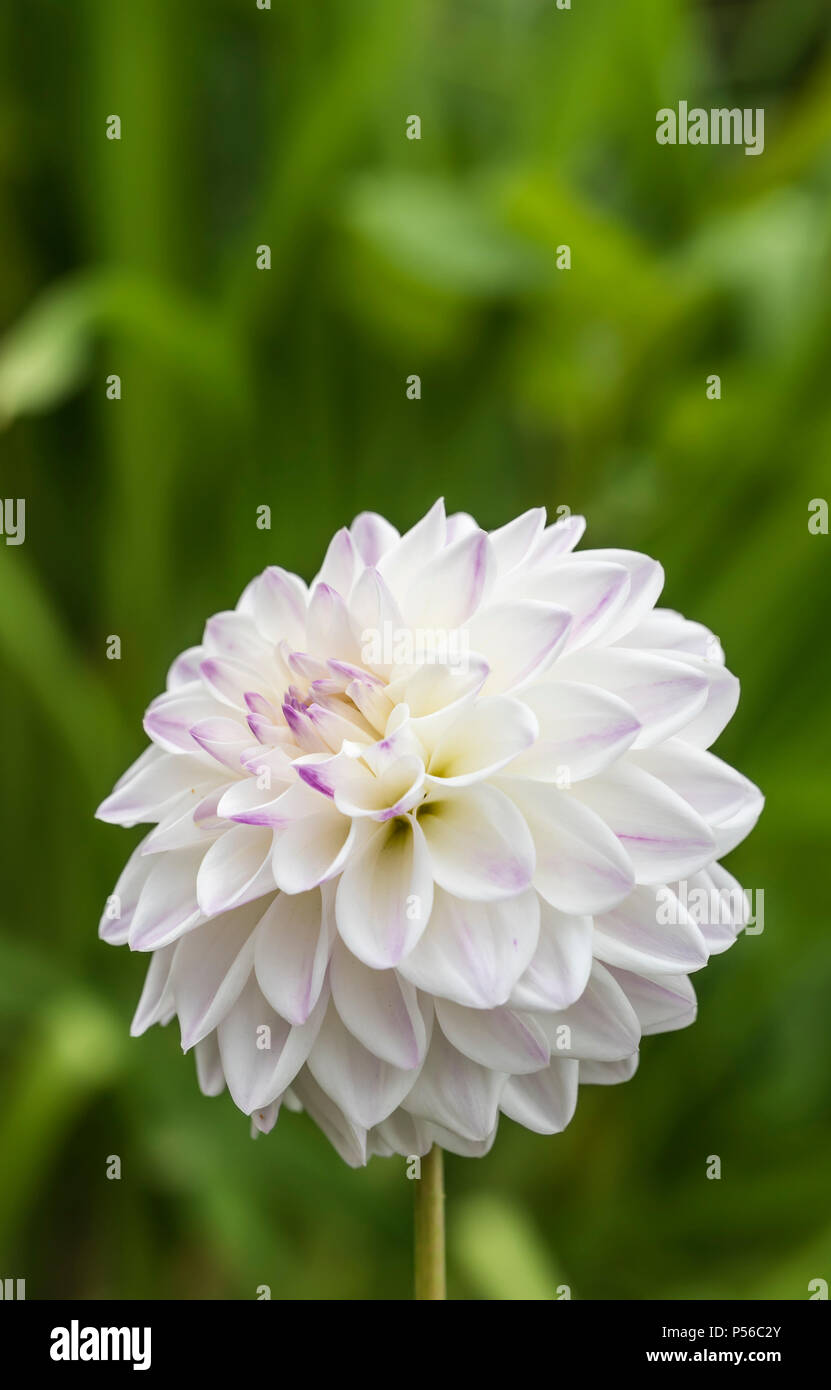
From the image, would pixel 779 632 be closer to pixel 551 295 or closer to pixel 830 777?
pixel 830 777

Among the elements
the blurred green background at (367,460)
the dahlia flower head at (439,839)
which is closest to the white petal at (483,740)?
the dahlia flower head at (439,839)

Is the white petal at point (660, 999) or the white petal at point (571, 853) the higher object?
the white petal at point (571, 853)

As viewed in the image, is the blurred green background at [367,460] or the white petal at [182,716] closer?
the white petal at [182,716]

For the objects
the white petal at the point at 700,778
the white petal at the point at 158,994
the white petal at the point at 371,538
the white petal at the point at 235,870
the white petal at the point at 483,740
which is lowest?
the white petal at the point at 158,994

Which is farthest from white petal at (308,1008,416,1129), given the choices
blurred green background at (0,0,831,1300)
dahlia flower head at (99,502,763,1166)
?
blurred green background at (0,0,831,1300)

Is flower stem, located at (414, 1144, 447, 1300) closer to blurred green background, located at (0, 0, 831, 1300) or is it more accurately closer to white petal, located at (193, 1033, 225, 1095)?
white petal, located at (193, 1033, 225, 1095)

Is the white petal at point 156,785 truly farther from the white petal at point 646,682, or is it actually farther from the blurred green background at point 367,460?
the blurred green background at point 367,460
